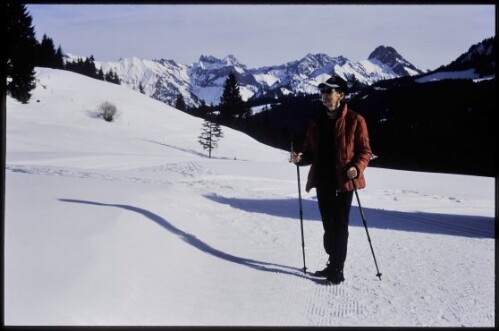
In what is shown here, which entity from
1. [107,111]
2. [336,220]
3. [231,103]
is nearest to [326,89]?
[336,220]

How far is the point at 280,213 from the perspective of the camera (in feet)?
27.1

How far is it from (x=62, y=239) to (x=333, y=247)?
2841 millimetres

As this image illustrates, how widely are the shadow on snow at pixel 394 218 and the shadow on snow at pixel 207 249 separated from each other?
2710 mm

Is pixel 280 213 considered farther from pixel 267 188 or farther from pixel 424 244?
pixel 267 188

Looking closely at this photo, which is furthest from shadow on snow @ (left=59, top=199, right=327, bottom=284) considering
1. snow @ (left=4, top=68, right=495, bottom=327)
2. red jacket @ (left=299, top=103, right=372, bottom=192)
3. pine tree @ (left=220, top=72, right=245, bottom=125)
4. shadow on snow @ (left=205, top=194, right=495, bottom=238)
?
pine tree @ (left=220, top=72, right=245, bottom=125)

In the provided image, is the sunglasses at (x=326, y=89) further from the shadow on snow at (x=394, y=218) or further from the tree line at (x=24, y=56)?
the shadow on snow at (x=394, y=218)

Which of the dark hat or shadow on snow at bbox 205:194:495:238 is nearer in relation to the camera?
the dark hat

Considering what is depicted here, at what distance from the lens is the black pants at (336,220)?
14.6 ft

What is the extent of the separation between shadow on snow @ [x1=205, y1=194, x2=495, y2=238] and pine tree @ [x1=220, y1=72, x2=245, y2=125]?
244ft

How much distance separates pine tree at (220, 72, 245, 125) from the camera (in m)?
83.2

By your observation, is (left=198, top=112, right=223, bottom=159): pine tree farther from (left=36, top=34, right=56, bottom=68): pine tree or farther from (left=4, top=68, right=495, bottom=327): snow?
(left=36, top=34, right=56, bottom=68): pine tree

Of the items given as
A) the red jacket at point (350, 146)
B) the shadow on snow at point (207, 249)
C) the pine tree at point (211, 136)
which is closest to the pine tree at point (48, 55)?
the pine tree at point (211, 136)

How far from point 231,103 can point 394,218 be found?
255 feet

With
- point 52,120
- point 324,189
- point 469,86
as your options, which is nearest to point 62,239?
point 324,189
